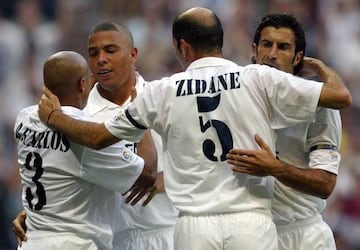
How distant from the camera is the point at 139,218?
27.1 ft

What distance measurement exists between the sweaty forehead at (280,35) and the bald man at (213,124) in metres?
0.46

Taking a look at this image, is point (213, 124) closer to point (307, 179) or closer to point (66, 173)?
point (307, 179)

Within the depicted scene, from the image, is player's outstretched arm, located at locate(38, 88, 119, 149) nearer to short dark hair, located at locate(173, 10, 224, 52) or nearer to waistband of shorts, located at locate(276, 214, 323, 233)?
short dark hair, located at locate(173, 10, 224, 52)

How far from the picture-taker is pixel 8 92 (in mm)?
15203

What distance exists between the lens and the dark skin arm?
679 centimetres

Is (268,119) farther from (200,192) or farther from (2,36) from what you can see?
(2,36)

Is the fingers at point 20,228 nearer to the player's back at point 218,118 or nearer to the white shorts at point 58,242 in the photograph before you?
the white shorts at point 58,242

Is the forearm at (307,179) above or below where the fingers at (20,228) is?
above

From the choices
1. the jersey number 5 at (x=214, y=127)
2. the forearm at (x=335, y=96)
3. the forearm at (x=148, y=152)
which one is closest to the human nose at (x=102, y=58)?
the forearm at (x=148, y=152)

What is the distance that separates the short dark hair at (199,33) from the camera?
6992 mm

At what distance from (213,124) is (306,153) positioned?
78 centimetres

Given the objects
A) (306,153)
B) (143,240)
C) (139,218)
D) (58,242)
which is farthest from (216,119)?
(143,240)

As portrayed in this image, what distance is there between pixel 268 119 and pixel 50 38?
372 inches

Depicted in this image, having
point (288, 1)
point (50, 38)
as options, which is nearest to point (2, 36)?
point (50, 38)
